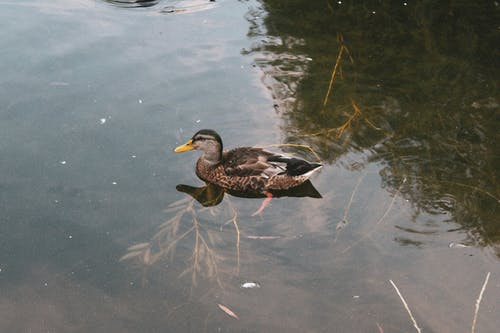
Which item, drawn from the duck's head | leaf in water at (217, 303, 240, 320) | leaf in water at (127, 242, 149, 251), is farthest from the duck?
leaf in water at (217, 303, 240, 320)

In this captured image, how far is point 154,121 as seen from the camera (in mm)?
6836

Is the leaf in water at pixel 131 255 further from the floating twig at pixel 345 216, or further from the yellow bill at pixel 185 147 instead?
the floating twig at pixel 345 216

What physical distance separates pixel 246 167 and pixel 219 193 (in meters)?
0.39

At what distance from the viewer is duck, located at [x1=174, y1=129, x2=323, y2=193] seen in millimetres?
6043

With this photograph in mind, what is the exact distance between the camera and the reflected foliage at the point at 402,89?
20.0 ft

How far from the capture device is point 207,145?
20.3 feet

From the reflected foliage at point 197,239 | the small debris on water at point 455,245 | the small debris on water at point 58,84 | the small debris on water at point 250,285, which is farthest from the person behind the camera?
the small debris on water at point 58,84

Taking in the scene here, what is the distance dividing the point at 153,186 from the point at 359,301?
2301 mm

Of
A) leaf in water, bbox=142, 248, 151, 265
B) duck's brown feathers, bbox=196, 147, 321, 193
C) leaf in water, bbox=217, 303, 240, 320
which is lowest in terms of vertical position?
leaf in water, bbox=217, 303, 240, 320

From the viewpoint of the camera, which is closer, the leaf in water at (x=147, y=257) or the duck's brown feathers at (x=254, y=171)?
the leaf in water at (x=147, y=257)

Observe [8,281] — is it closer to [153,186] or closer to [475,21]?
[153,186]

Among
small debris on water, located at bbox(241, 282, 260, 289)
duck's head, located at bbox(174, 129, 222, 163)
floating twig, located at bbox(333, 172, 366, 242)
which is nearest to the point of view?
small debris on water, located at bbox(241, 282, 260, 289)

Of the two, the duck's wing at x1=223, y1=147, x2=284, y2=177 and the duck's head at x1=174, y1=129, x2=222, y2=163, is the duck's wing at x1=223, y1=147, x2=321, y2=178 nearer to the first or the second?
the duck's wing at x1=223, y1=147, x2=284, y2=177

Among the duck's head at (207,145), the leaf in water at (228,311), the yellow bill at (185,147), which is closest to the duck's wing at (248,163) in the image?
the duck's head at (207,145)
